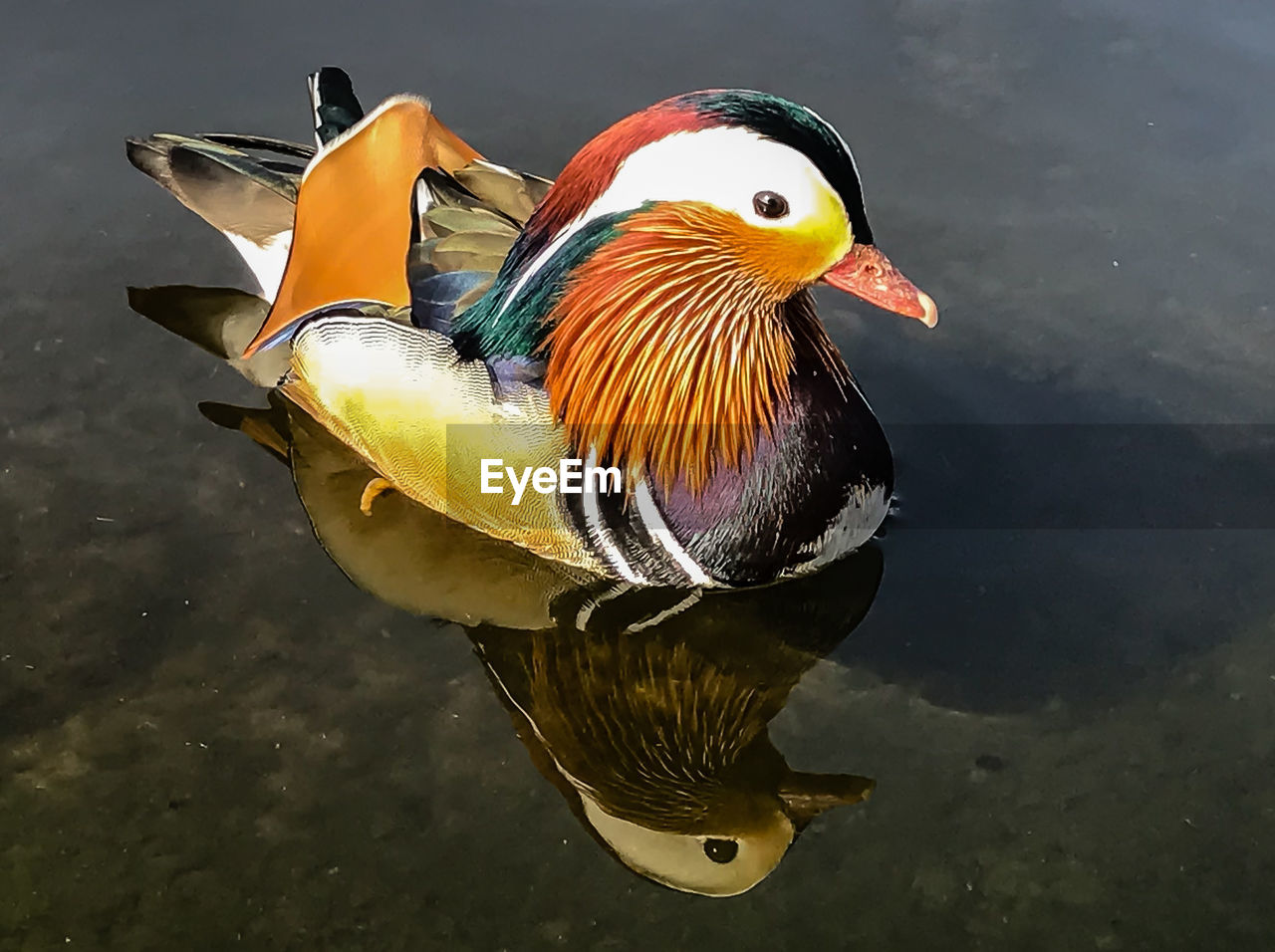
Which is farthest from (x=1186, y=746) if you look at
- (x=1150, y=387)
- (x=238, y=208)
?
(x=238, y=208)

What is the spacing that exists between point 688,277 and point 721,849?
855 mm

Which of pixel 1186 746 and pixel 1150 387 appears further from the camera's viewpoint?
pixel 1150 387

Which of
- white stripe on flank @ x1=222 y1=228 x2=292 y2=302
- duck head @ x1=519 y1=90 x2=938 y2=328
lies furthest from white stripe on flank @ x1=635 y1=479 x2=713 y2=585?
white stripe on flank @ x1=222 y1=228 x2=292 y2=302

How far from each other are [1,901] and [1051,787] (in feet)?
4.99

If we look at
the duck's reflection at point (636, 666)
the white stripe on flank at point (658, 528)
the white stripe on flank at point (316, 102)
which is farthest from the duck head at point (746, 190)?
the white stripe on flank at point (316, 102)

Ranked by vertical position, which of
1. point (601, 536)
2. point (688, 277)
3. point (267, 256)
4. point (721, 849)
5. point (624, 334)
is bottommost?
point (721, 849)

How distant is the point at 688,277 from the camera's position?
6.96ft

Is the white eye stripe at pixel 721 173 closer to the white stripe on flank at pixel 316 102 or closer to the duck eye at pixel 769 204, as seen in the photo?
the duck eye at pixel 769 204

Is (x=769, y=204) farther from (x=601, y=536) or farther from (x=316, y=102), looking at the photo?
(x=316, y=102)

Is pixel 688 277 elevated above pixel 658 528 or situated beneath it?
elevated above

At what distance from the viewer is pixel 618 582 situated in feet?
7.84

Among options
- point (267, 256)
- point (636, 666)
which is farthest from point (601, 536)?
point (267, 256)

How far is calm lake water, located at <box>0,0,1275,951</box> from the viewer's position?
1.95 m

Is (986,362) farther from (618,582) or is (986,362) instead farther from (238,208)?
(238,208)
